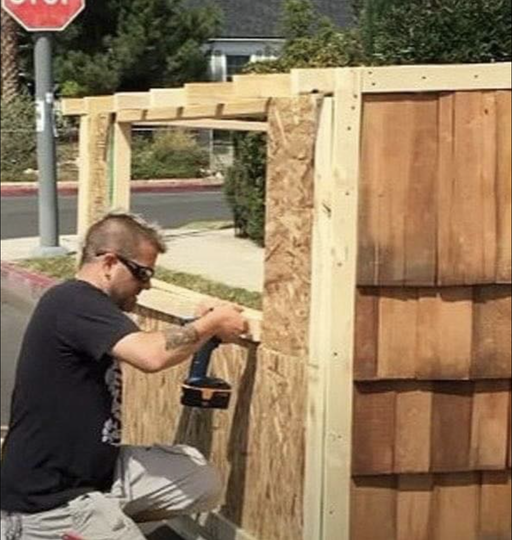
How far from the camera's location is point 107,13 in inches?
704

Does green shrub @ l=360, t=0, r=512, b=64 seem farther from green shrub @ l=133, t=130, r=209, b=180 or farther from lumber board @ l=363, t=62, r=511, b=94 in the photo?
lumber board @ l=363, t=62, r=511, b=94

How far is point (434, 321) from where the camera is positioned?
4.28 meters

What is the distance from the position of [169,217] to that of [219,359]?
4602mm

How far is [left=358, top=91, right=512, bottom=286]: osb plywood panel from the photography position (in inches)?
165

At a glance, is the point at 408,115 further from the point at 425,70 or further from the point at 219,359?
the point at 219,359

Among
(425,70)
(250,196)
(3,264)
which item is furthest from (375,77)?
(3,264)

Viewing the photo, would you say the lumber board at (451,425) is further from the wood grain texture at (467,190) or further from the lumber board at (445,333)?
the wood grain texture at (467,190)

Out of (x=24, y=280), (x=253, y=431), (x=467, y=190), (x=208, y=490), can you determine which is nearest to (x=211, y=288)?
(x=253, y=431)

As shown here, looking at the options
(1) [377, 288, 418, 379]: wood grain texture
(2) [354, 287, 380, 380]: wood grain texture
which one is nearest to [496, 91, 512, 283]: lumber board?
(1) [377, 288, 418, 379]: wood grain texture

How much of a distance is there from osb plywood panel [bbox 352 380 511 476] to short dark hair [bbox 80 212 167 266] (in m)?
0.82

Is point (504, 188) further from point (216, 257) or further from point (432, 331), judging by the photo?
point (216, 257)

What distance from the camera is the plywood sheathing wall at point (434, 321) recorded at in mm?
4188

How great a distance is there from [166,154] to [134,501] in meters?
4.50

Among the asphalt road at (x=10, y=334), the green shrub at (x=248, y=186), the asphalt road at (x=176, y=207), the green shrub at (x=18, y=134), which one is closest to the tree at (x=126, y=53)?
the green shrub at (x=18, y=134)
